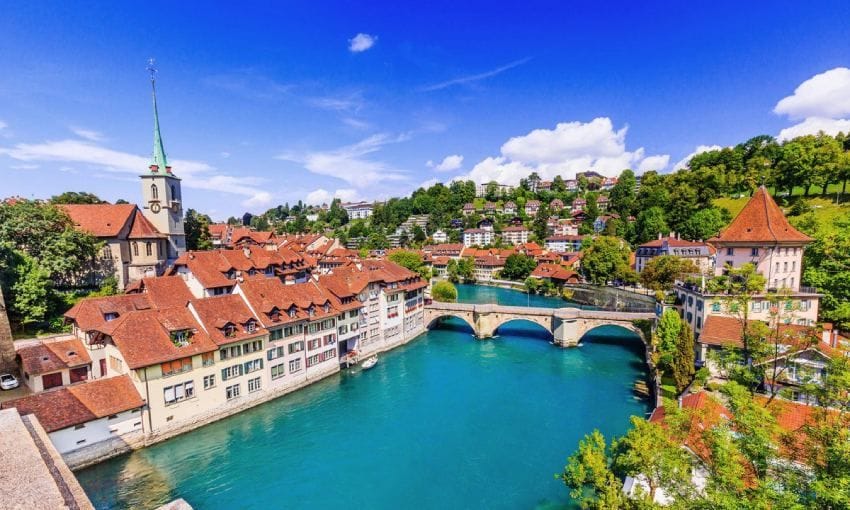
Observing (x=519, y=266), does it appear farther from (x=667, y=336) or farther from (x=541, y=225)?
(x=667, y=336)

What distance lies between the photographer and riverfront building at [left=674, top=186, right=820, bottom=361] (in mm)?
34156

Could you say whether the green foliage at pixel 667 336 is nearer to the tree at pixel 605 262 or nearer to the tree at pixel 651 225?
the tree at pixel 605 262

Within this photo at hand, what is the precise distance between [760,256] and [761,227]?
2683mm

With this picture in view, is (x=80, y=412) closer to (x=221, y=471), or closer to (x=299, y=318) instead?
(x=221, y=471)

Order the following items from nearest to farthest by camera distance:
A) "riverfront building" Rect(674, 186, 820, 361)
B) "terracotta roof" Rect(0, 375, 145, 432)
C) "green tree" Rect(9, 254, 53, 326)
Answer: "terracotta roof" Rect(0, 375, 145, 432), "green tree" Rect(9, 254, 53, 326), "riverfront building" Rect(674, 186, 820, 361)

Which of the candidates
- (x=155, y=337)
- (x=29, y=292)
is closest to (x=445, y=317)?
(x=155, y=337)

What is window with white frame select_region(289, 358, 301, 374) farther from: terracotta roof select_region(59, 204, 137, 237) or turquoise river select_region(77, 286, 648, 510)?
terracotta roof select_region(59, 204, 137, 237)

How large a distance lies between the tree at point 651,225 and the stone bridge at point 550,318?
158 ft

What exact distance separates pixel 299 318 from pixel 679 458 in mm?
30812

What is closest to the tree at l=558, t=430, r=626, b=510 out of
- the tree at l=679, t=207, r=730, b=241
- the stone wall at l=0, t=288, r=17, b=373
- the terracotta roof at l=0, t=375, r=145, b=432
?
the terracotta roof at l=0, t=375, r=145, b=432

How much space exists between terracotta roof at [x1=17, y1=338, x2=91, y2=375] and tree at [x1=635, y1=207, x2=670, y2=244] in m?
97.1

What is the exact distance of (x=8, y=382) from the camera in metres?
28.2

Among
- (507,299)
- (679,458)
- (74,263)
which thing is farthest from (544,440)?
(507,299)

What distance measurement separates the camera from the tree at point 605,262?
78387 mm
